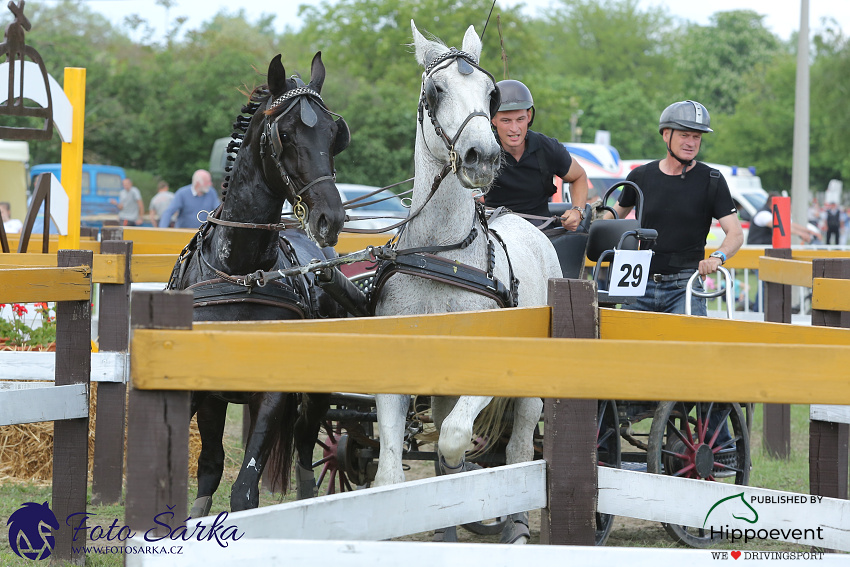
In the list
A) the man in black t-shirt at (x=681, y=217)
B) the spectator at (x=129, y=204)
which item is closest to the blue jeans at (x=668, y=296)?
the man in black t-shirt at (x=681, y=217)

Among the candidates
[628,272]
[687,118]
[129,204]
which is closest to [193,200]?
[129,204]

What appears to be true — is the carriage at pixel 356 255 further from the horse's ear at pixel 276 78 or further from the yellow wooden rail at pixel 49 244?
the yellow wooden rail at pixel 49 244

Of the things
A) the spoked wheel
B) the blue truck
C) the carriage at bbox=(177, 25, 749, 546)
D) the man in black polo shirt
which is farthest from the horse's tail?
the blue truck

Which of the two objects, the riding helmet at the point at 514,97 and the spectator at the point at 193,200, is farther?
the spectator at the point at 193,200

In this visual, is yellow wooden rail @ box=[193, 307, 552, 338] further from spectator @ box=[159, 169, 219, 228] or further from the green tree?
the green tree

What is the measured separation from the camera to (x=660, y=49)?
75.5 meters

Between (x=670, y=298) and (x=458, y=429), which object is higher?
(x=670, y=298)

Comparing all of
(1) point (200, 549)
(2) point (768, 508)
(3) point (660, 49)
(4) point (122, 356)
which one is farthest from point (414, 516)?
(3) point (660, 49)

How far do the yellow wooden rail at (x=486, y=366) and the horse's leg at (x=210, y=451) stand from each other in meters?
2.13

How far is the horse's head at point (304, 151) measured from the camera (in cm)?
378

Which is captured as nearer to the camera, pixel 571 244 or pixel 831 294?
pixel 831 294

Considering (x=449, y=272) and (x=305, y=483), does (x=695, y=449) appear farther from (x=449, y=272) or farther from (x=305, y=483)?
(x=305, y=483)

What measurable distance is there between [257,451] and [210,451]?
0.58 metres

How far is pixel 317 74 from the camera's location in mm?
4254
